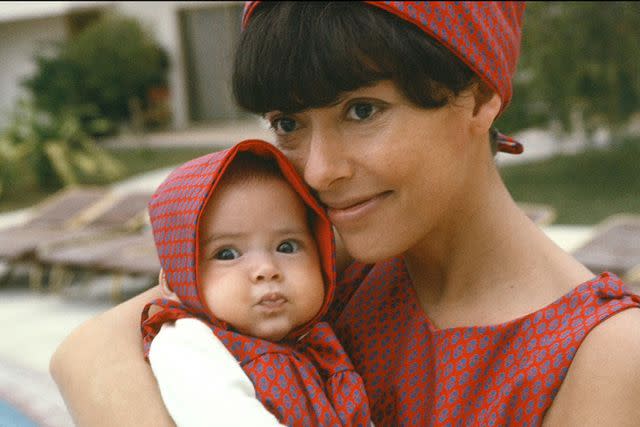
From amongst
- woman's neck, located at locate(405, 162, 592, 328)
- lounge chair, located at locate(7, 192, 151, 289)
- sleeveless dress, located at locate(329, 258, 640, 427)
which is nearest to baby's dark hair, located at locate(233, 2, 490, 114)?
woman's neck, located at locate(405, 162, 592, 328)

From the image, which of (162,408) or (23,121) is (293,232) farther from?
(23,121)

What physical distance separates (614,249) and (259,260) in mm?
4565

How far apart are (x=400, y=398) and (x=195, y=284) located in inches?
17.7

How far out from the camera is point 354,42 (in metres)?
1.38

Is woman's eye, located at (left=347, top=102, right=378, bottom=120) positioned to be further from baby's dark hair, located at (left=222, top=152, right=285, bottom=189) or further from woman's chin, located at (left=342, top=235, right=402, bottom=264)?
baby's dark hair, located at (left=222, top=152, right=285, bottom=189)

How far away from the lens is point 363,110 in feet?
→ 4.79

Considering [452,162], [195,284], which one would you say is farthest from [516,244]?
[195,284]

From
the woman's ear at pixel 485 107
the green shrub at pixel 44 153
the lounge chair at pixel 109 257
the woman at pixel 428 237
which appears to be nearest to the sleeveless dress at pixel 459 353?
the woman at pixel 428 237

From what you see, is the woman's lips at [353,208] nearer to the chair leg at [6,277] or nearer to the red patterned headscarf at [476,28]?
the red patterned headscarf at [476,28]

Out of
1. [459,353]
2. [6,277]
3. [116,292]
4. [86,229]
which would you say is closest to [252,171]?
[459,353]

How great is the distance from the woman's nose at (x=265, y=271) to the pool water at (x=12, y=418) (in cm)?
330

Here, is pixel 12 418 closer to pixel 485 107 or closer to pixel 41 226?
pixel 485 107

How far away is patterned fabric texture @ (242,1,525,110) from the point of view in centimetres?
136

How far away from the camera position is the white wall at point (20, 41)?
76.4 ft
